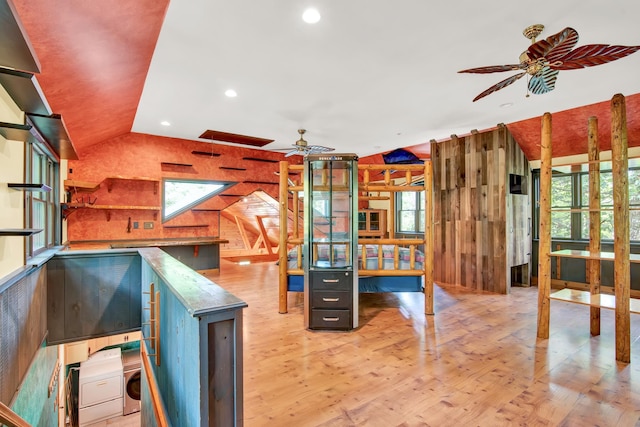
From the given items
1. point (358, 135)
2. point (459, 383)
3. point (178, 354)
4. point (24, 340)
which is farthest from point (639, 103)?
point (24, 340)

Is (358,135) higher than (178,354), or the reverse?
(358,135)

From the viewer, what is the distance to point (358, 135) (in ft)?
20.5

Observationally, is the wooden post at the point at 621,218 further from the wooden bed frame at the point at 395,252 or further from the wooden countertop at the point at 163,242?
the wooden countertop at the point at 163,242

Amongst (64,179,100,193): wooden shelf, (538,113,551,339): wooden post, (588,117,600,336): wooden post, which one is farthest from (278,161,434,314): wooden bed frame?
(64,179,100,193): wooden shelf

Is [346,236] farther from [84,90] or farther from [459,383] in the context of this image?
[84,90]

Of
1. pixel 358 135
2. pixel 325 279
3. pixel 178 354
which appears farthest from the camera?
pixel 358 135

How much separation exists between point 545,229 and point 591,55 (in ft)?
5.38

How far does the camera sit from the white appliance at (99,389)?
18.1 feet

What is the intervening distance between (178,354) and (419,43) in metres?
3.11

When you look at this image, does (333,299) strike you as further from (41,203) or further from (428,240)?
(41,203)

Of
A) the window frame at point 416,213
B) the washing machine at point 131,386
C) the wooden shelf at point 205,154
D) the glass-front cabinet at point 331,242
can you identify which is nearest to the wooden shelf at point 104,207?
the wooden shelf at point 205,154

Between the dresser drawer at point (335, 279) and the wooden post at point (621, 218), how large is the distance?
245 cm

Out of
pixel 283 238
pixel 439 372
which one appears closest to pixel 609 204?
pixel 439 372

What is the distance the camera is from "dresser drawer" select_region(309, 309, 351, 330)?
11.5 feet
